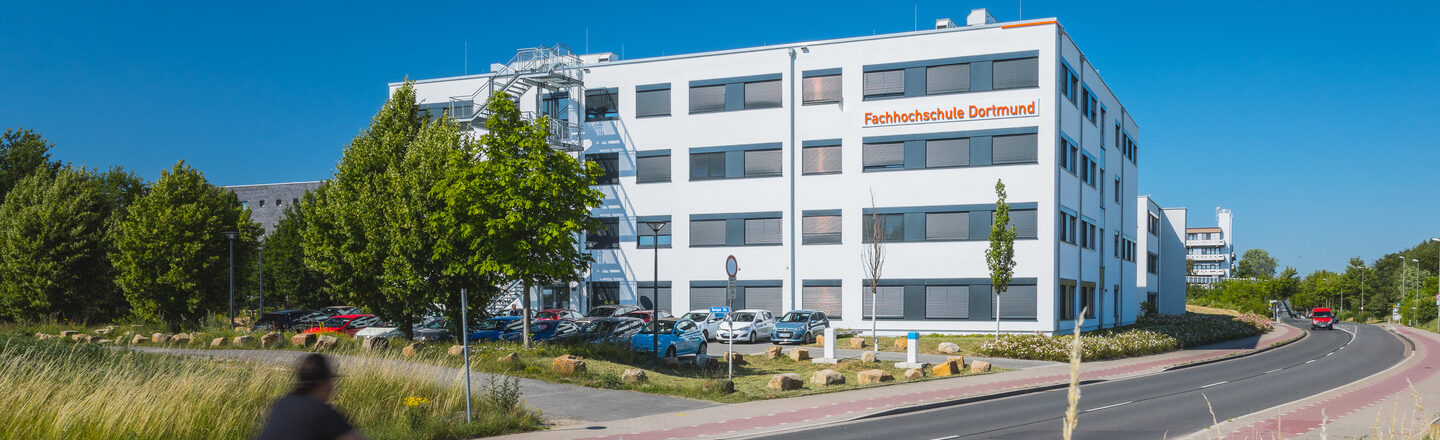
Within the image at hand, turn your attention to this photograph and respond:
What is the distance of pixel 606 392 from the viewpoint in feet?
64.0

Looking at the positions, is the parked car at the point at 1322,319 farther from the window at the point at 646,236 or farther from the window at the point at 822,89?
the window at the point at 646,236

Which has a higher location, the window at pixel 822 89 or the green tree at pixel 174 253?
the window at pixel 822 89

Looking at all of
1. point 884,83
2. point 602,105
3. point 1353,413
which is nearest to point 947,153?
point 884,83

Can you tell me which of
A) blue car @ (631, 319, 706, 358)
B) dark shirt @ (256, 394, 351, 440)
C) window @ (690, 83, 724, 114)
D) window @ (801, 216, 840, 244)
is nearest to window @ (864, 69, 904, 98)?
window @ (801, 216, 840, 244)

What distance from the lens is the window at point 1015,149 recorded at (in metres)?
42.8

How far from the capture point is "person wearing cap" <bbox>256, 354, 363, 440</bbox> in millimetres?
5867

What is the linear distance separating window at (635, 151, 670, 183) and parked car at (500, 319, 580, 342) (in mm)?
16463

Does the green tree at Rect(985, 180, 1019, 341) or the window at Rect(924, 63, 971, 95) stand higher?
the window at Rect(924, 63, 971, 95)

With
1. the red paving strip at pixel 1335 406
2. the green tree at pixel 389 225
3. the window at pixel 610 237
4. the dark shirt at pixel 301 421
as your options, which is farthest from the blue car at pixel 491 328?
the dark shirt at pixel 301 421

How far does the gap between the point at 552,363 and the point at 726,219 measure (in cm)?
2587

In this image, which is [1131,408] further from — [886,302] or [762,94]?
[762,94]

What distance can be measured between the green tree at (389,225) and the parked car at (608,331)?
3.40 m

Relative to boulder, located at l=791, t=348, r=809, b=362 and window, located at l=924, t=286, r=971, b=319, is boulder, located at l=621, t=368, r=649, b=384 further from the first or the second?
window, located at l=924, t=286, r=971, b=319

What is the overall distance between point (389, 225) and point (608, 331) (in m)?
7.51
